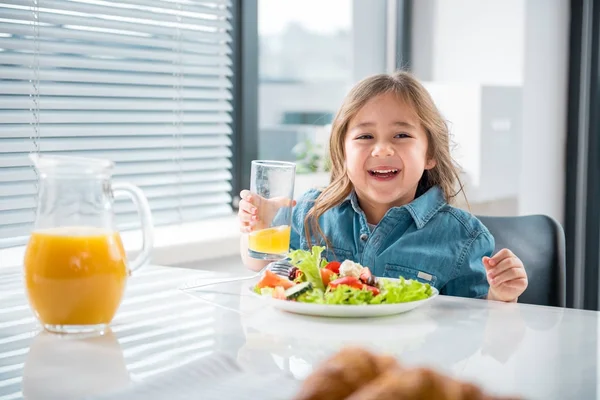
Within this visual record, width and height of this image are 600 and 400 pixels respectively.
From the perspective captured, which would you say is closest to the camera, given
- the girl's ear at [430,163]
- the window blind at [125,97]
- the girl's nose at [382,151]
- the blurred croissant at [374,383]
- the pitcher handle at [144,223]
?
the blurred croissant at [374,383]

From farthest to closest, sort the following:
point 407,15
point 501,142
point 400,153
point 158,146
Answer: point 407,15 < point 501,142 < point 158,146 < point 400,153

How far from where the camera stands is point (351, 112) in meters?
2.01

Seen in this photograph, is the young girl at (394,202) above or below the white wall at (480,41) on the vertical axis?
below

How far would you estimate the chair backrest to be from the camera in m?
1.94

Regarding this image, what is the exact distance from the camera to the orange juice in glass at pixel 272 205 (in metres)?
1.40

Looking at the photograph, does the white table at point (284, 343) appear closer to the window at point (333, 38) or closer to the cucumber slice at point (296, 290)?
the cucumber slice at point (296, 290)

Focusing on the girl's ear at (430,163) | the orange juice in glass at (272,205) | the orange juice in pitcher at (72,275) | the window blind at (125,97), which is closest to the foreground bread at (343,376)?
the orange juice in pitcher at (72,275)

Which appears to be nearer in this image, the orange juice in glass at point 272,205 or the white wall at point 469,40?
the orange juice in glass at point 272,205

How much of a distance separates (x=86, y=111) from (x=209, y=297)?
140 centimetres

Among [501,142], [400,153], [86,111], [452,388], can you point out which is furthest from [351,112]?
[501,142]

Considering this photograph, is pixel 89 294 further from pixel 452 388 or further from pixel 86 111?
pixel 86 111

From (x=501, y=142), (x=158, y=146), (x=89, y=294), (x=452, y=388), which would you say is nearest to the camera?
(x=452, y=388)

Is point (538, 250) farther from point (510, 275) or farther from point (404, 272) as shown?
point (510, 275)

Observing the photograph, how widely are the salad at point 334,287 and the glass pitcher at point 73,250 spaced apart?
0.91 feet
